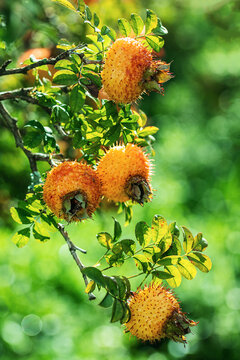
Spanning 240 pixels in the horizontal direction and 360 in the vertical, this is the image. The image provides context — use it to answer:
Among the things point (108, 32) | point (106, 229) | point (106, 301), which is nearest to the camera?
point (106, 301)

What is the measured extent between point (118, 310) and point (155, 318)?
0.13 meters

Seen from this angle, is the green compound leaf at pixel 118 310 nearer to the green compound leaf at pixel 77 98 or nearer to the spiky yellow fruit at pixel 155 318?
the spiky yellow fruit at pixel 155 318

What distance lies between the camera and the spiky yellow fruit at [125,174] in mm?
768

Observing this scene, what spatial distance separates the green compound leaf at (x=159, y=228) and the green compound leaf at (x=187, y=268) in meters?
0.06

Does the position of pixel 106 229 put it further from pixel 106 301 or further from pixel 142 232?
pixel 106 301

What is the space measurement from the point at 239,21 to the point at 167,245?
2.43m

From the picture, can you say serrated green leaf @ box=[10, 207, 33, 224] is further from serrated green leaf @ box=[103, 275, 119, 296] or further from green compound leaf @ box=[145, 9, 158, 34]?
green compound leaf @ box=[145, 9, 158, 34]

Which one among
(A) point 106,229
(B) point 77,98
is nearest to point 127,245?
(B) point 77,98

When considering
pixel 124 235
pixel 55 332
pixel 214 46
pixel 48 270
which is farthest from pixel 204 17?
pixel 55 332

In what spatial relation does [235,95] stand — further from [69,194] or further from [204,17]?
[69,194]

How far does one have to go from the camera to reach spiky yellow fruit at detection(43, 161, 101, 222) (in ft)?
2.33

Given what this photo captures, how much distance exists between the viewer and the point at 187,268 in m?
0.77

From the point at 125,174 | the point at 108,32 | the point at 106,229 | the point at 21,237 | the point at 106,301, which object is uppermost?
the point at 106,229

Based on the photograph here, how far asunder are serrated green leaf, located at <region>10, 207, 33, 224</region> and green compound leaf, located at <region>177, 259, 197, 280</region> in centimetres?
28
